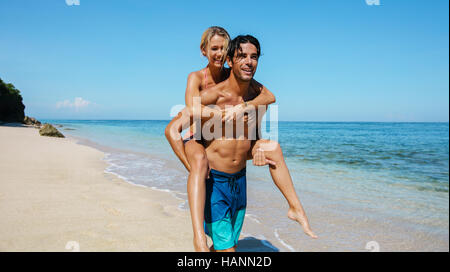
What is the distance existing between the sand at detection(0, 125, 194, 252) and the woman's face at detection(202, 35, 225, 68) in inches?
124

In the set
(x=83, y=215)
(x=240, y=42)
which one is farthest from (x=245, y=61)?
(x=83, y=215)

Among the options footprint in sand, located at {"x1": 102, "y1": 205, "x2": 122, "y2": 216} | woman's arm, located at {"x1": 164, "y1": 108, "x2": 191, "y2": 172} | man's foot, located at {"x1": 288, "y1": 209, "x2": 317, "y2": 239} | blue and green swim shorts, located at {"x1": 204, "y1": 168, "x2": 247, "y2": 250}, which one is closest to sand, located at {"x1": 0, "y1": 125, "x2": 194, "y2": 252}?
footprint in sand, located at {"x1": 102, "y1": 205, "x2": 122, "y2": 216}

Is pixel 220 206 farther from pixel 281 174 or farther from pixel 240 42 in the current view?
pixel 240 42

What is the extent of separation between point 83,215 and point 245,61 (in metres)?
4.77

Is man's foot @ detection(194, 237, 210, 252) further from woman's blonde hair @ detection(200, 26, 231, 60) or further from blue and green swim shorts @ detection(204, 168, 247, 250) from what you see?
woman's blonde hair @ detection(200, 26, 231, 60)

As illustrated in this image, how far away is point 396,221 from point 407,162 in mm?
10471

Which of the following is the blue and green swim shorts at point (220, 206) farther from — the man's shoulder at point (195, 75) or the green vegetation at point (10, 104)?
the green vegetation at point (10, 104)

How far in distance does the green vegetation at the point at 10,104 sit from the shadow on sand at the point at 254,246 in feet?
126

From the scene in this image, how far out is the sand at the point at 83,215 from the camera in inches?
187

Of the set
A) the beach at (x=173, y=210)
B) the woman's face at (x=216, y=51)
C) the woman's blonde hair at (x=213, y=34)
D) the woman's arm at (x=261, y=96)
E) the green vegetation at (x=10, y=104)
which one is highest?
the green vegetation at (x=10, y=104)

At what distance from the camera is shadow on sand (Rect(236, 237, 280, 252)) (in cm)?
493

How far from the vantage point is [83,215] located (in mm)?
5816

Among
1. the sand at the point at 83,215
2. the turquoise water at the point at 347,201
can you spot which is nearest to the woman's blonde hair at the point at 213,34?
the sand at the point at 83,215
